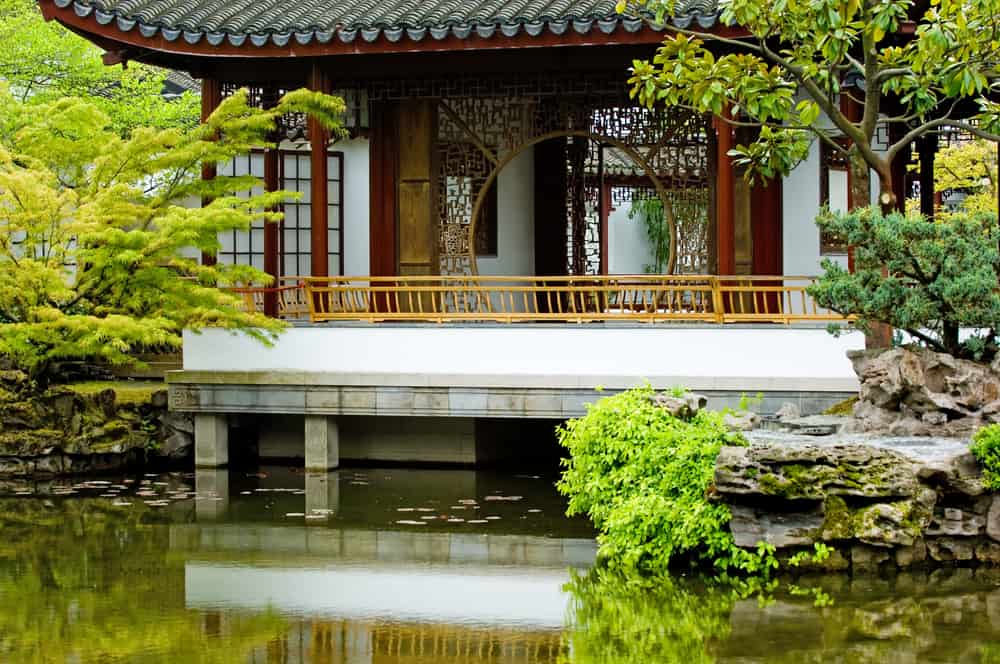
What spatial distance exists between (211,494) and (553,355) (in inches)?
129

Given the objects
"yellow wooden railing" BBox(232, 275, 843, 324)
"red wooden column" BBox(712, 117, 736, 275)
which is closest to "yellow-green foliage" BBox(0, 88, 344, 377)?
"yellow wooden railing" BBox(232, 275, 843, 324)

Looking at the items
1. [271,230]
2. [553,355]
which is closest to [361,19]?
[271,230]

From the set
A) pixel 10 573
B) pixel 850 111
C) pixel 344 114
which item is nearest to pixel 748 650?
pixel 10 573

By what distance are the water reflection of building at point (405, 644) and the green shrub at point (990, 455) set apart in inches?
126

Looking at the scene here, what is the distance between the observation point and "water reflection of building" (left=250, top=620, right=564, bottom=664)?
798cm

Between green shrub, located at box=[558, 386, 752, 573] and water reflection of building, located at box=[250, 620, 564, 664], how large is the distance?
191 cm

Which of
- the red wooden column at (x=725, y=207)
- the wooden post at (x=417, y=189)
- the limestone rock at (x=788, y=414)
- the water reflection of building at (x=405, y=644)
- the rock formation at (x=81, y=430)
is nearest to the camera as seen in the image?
the water reflection of building at (x=405, y=644)

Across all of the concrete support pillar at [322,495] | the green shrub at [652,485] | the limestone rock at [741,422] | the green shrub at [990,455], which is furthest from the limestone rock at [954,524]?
the concrete support pillar at [322,495]

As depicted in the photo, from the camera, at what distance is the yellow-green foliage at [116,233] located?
15141 mm

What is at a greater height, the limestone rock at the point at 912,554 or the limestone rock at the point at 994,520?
the limestone rock at the point at 994,520

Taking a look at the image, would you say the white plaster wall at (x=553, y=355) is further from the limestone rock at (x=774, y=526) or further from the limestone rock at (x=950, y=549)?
the limestone rock at (x=774, y=526)

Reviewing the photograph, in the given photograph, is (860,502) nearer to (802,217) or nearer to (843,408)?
(843,408)

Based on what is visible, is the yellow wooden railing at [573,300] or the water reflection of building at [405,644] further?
the yellow wooden railing at [573,300]

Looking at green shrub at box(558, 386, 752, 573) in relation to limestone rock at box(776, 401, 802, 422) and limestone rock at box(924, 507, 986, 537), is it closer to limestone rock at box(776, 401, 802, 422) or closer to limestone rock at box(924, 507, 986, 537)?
limestone rock at box(924, 507, 986, 537)
